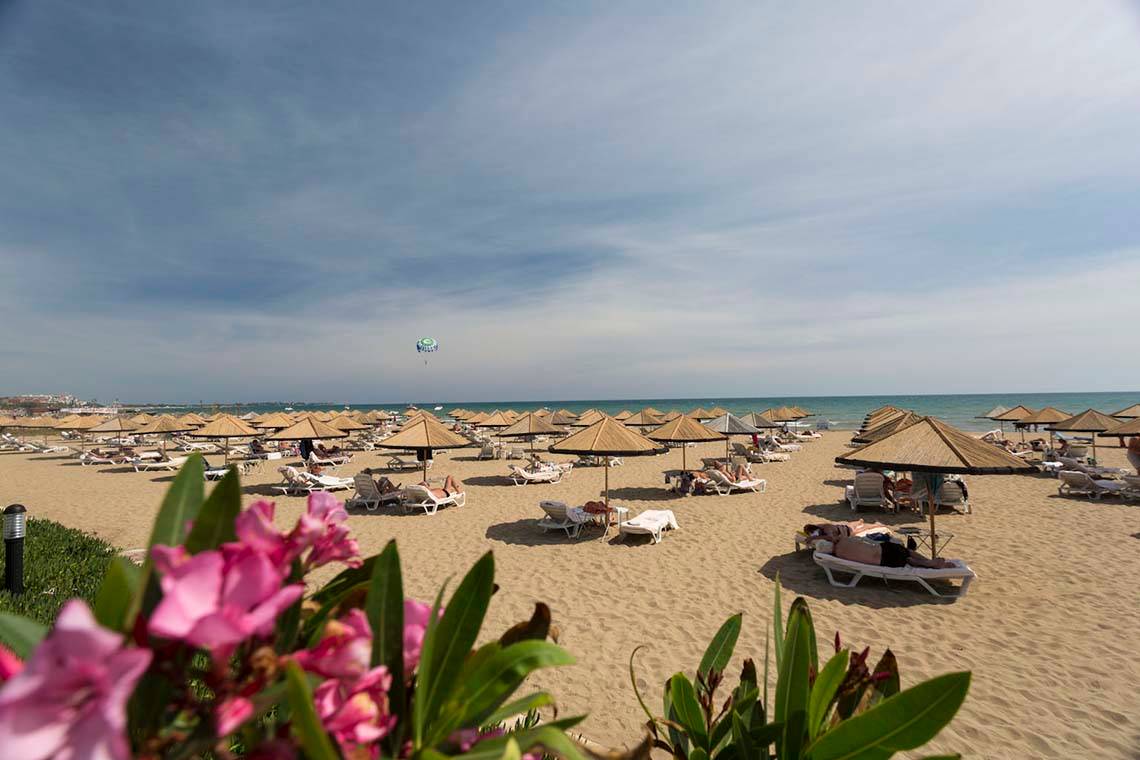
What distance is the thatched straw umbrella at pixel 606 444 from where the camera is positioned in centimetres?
1001

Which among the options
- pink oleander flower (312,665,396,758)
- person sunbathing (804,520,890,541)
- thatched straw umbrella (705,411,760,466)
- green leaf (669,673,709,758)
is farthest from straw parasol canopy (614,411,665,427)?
pink oleander flower (312,665,396,758)

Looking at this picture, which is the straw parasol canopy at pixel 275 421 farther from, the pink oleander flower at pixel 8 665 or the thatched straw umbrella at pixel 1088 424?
the thatched straw umbrella at pixel 1088 424

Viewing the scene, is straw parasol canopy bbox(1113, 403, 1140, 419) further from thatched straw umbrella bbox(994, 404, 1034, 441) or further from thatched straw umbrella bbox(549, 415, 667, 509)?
thatched straw umbrella bbox(549, 415, 667, 509)

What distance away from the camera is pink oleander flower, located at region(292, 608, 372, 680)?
63 centimetres

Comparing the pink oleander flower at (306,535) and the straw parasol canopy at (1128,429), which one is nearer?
the pink oleander flower at (306,535)

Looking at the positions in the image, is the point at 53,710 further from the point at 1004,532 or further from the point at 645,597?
the point at 1004,532

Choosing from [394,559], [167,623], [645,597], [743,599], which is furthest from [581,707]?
[167,623]

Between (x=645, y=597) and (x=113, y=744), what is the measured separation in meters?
7.03

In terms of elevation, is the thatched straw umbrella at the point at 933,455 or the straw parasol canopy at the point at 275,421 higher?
the thatched straw umbrella at the point at 933,455

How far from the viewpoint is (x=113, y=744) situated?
0.38 meters

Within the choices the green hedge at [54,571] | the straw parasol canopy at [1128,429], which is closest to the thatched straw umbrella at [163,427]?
the green hedge at [54,571]

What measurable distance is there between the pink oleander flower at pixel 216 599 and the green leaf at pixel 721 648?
4.78ft

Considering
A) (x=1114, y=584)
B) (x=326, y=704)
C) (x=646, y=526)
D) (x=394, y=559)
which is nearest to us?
(x=326, y=704)

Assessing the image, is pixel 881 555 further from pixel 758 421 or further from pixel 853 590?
pixel 758 421
